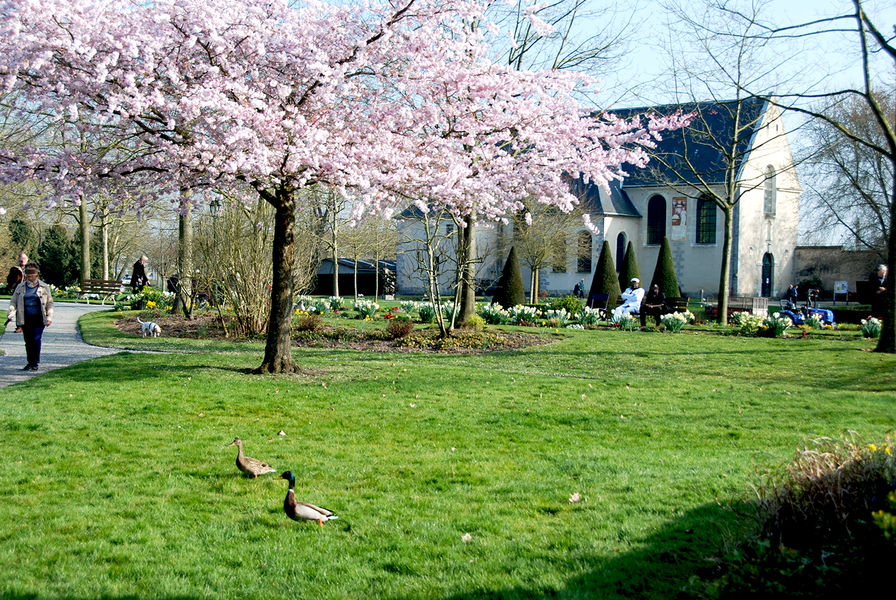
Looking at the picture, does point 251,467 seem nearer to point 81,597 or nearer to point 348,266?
point 81,597

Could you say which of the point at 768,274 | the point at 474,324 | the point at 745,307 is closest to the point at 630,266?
the point at 745,307

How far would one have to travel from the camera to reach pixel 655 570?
409 cm

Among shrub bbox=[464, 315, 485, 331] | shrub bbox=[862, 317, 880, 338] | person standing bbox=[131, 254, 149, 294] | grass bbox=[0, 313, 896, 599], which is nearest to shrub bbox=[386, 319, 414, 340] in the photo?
shrub bbox=[464, 315, 485, 331]

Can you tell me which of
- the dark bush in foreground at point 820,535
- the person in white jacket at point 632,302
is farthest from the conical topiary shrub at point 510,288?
the dark bush in foreground at point 820,535

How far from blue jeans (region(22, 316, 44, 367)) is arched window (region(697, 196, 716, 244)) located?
135ft

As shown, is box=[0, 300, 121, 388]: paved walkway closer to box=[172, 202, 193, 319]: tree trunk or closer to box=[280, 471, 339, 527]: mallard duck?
box=[172, 202, 193, 319]: tree trunk

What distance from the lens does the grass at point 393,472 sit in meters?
4.16

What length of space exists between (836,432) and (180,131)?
840cm

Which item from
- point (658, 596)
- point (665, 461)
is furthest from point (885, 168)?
point (658, 596)

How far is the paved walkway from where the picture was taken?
36.4 feet

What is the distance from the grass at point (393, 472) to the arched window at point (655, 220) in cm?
3616

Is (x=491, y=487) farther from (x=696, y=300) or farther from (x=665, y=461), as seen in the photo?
(x=696, y=300)

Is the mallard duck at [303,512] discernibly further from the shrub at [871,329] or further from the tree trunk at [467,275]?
the shrub at [871,329]

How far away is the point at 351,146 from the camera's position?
32.9 ft
